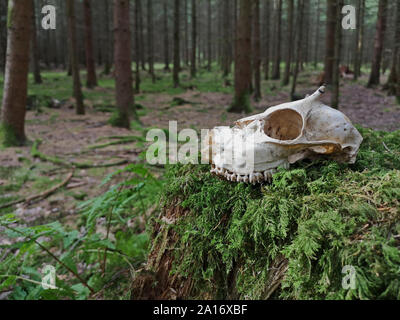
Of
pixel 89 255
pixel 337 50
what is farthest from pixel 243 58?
pixel 89 255

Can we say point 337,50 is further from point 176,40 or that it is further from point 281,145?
point 176,40

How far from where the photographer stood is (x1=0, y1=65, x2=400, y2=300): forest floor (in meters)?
5.39

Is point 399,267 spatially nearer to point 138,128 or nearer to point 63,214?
point 63,214

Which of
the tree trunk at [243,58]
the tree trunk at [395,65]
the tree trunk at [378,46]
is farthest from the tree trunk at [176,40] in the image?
the tree trunk at [395,65]

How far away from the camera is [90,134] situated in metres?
9.62

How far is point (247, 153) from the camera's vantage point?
1772 millimetres

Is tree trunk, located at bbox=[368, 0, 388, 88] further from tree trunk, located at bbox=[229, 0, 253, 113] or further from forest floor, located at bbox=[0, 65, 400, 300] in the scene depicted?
tree trunk, located at bbox=[229, 0, 253, 113]

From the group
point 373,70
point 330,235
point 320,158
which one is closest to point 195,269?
point 330,235

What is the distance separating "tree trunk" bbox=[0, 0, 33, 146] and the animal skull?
7.46m

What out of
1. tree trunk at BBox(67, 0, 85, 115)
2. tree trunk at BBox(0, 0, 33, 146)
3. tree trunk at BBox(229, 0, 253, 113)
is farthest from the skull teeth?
tree trunk at BBox(67, 0, 85, 115)

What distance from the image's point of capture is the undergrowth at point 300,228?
47.5 inches

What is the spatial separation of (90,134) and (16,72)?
107 inches
